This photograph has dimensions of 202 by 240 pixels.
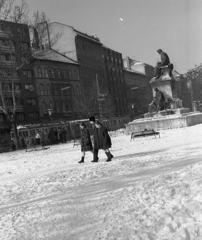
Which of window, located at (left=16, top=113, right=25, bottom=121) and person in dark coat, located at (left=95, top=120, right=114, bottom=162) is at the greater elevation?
window, located at (left=16, top=113, right=25, bottom=121)

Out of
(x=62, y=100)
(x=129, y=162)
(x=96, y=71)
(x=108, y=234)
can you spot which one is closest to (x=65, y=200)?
(x=108, y=234)

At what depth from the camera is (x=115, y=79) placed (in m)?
90.1

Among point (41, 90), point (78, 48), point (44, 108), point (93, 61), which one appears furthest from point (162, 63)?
point (93, 61)

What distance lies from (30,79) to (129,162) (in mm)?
49713

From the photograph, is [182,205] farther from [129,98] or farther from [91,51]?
[129,98]

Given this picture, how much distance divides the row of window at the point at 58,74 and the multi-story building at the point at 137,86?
49.1ft

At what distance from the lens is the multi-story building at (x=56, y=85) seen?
60.7 metres

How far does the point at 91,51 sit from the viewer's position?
7831cm

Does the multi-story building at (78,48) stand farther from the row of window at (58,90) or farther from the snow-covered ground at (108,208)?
the snow-covered ground at (108,208)

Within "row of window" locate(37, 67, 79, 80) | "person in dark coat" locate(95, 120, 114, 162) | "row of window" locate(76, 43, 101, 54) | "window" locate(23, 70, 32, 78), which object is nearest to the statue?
"person in dark coat" locate(95, 120, 114, 162)

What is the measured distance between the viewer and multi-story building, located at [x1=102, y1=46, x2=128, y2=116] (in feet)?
282

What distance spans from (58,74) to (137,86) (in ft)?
138

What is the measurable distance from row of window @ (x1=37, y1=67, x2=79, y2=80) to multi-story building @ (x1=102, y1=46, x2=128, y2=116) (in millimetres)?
16311

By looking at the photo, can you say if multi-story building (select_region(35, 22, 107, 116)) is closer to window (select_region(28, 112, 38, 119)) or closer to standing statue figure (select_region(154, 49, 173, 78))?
window (select_region(28, 112, 38, 119))
